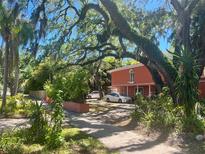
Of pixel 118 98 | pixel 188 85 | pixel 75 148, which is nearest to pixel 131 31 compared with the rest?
pixel 188 85

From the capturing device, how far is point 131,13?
82.5ft

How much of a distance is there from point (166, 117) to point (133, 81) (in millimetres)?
31561

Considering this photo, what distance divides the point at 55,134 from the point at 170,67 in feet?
35.2

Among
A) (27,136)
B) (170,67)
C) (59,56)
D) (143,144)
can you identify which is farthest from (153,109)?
(59,56)

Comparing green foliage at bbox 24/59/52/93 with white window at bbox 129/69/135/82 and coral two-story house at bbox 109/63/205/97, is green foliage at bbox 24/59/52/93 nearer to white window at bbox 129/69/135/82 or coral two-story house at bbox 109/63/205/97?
coral two-story house at bbox 109/63/205/97

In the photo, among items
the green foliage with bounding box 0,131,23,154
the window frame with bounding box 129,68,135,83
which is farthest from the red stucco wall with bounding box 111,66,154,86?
the green foliage with bounding box 0,131,23,154

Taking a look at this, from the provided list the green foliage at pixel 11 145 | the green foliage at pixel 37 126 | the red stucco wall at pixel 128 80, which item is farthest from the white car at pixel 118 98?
the green foliage at pixel 11 145

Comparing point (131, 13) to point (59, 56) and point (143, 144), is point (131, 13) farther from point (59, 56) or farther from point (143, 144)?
point (143, 144)

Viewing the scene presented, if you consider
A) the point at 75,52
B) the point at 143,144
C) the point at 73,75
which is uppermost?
the point at 75,52

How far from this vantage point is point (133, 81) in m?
48.8

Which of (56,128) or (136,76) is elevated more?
(136,76)

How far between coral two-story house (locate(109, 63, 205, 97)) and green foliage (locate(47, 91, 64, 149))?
30.5 meters

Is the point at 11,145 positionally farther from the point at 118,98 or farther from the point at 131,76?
the point at 131,76

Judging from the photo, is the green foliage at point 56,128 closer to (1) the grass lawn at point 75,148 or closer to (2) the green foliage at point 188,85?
(1) the grass lawn at point 75,148
